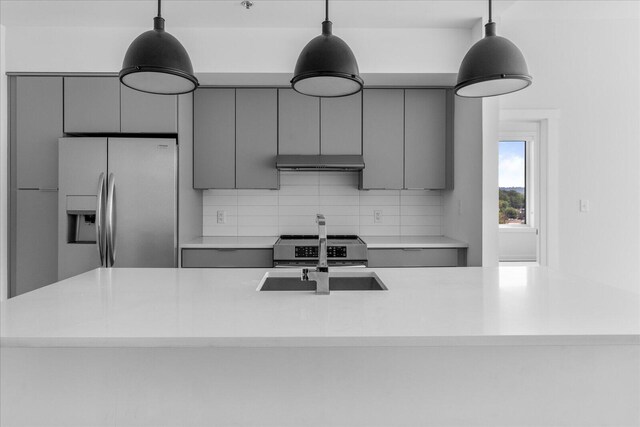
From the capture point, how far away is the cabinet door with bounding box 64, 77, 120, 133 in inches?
121

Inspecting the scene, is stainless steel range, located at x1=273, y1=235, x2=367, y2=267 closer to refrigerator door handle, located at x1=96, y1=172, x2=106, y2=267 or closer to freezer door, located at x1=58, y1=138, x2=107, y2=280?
refrigerator door handle, located at x1=96, y1=172, x2=106, y2=267

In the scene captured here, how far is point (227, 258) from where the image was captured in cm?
317

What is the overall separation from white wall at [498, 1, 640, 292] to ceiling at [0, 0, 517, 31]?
0.78 m

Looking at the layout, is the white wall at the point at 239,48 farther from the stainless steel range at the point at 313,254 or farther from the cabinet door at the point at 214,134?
the stainless steel range at the point at 313,254

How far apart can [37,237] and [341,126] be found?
2522 millimetres

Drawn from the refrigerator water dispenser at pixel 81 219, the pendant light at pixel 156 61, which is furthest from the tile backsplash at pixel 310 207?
the pendant light at pixel 156 61

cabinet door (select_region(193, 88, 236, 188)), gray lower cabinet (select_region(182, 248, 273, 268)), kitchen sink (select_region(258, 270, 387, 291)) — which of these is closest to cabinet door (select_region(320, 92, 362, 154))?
cabinet door (select_region(193, 88, 236, 188))

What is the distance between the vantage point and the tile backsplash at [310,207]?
3.79m

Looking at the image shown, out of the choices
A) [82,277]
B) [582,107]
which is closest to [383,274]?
[82,277]

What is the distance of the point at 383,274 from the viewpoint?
6.25ft

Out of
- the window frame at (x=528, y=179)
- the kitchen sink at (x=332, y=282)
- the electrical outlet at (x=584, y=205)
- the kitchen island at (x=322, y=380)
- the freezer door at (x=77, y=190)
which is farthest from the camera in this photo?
the window frame at (x=528, y=179)

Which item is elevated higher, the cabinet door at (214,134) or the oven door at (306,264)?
the cabinet door at (214,134)

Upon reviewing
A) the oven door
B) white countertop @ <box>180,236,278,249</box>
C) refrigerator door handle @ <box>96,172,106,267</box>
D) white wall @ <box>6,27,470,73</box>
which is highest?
white wall @ <box>6,27,470,73</box>

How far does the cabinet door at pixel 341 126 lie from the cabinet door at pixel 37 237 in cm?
215
